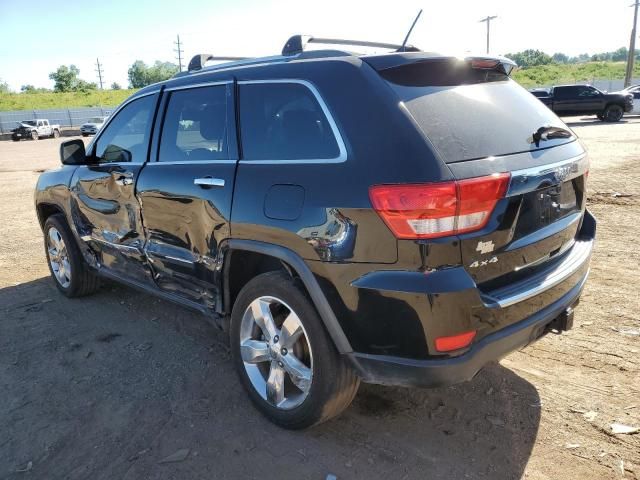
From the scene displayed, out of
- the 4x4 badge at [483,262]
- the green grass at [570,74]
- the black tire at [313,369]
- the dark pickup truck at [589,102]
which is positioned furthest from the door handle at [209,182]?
the green grass at [570,74]

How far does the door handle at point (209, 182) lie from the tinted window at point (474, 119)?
1.14m

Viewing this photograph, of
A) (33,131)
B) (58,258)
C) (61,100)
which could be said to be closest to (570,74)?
(33,131)

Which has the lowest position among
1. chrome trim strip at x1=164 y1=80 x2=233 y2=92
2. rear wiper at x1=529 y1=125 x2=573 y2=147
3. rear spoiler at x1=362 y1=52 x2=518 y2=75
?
rear wiper at x1=529 y1=125 x2=573 y2=147

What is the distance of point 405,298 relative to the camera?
221cm

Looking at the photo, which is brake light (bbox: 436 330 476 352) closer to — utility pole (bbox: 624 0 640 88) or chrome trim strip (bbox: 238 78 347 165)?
chrome trim strip (bbox: 238 78 347 165)

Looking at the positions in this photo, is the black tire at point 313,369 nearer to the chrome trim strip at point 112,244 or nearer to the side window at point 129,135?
the chrome trim strip at point 112,244

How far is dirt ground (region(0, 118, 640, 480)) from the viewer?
8.47 ft

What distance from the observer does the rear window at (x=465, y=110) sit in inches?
92.1

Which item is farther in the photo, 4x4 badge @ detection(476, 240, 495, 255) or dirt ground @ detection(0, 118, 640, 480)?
dirt ground @ detection(0, 118, 640, 480)

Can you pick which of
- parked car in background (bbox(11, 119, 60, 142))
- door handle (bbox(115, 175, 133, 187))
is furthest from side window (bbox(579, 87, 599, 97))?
parked car in background (bbox(11, 119, 60, 142))

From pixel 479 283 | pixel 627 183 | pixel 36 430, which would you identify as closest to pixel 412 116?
pixel 479 283

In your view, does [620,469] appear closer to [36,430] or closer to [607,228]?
[36,430]

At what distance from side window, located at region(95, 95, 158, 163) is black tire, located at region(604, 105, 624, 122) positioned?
1040 inches

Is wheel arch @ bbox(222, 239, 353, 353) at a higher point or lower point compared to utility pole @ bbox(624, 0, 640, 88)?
lower
